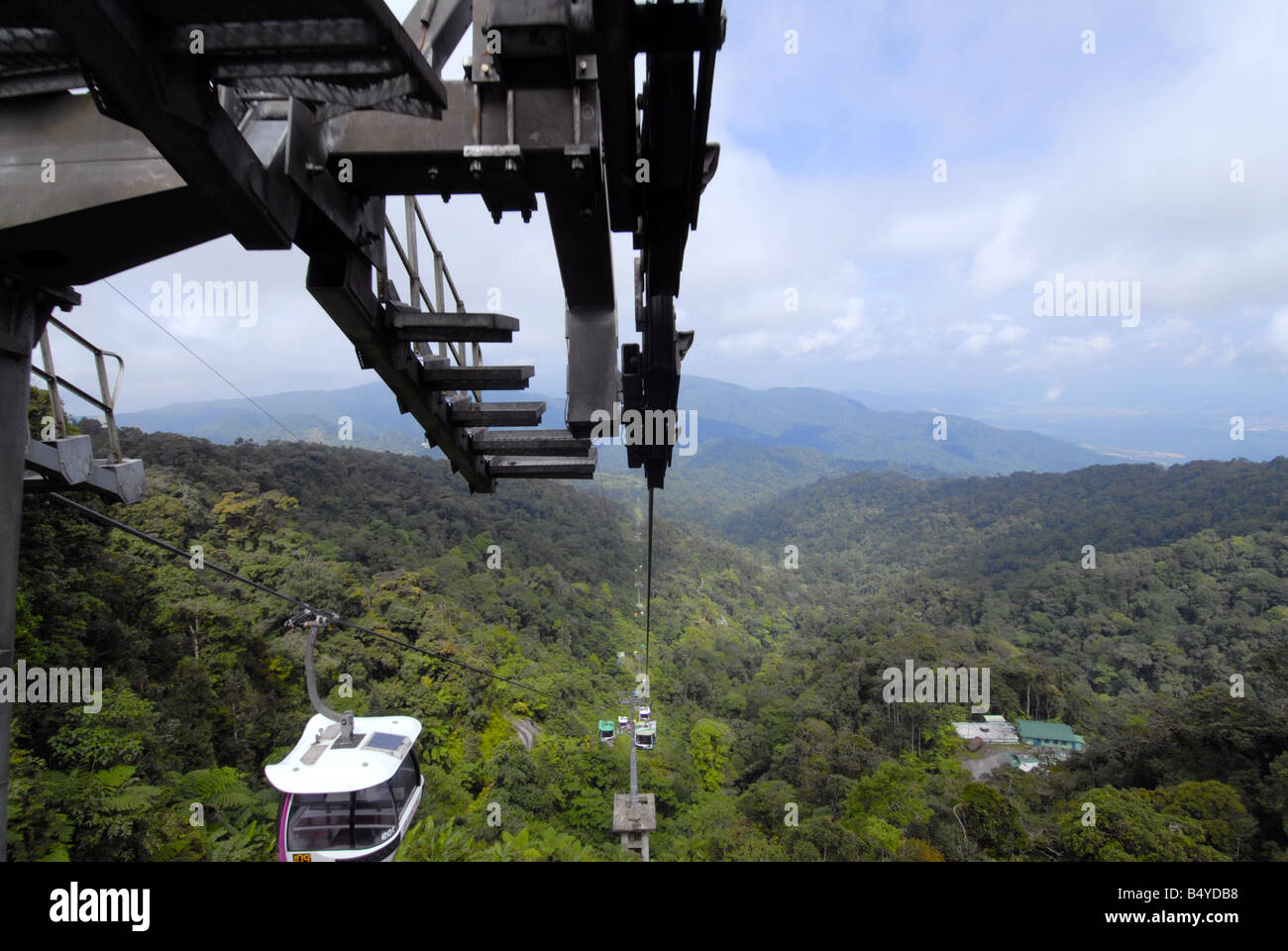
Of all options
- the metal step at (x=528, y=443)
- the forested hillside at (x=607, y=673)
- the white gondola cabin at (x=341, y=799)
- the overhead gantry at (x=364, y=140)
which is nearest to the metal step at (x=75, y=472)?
the overhead gantry at (x=364, y=140)

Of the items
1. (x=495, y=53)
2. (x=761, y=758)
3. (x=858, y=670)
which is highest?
(x=495, y=53)

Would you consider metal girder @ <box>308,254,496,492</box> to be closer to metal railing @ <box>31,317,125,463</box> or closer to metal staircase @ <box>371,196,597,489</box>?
metal staircase @ <box>371,196,597,489</box>

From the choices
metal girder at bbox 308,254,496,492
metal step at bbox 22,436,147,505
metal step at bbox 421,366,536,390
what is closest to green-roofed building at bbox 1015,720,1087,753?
metal girder at bbox 308,254,496,492

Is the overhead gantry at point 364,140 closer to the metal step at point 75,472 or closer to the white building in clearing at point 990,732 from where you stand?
the metal step at point 75,472

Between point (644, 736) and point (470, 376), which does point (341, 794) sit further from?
point (644, 736)

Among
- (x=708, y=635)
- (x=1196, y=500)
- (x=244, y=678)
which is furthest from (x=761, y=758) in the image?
(x=1196, y=500)
